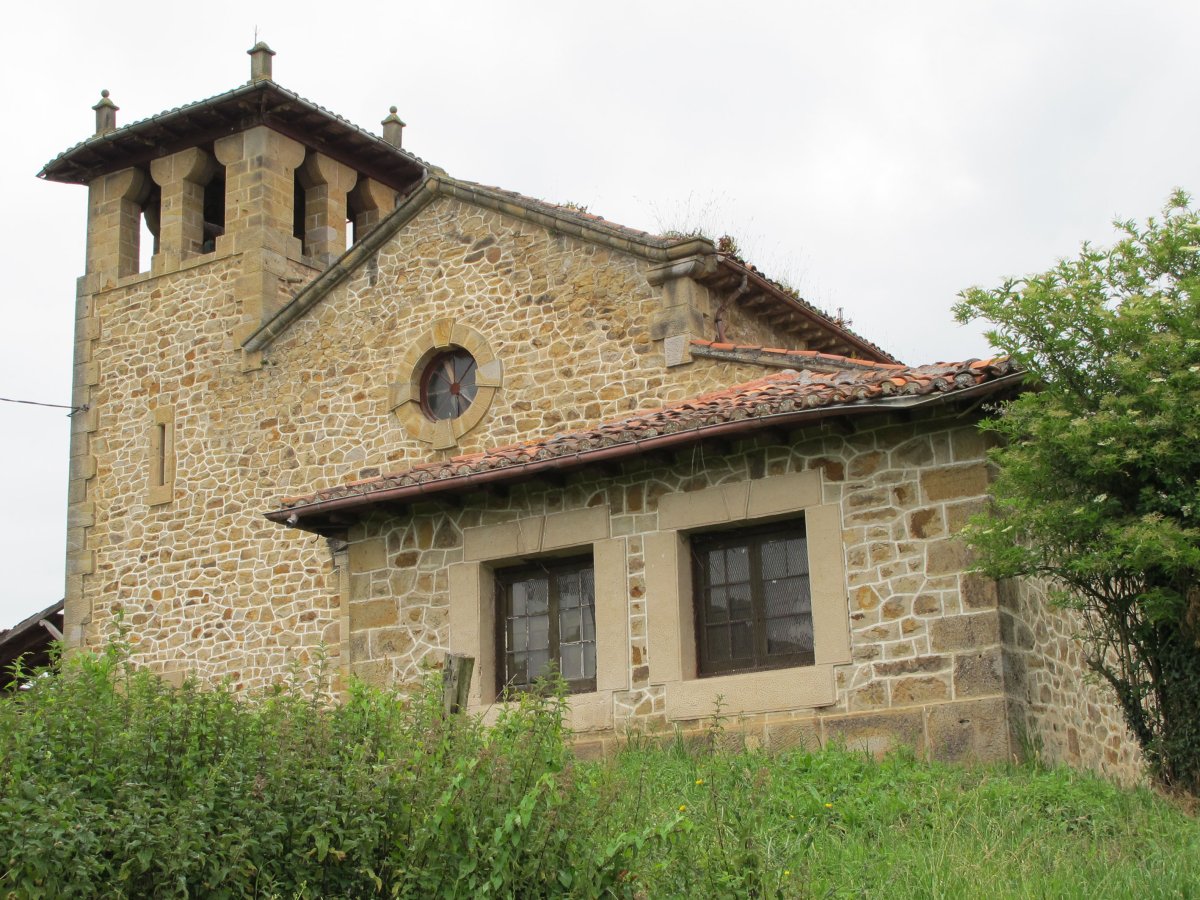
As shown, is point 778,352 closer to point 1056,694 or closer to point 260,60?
point 1056,694

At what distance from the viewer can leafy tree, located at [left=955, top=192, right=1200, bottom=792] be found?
955 cm

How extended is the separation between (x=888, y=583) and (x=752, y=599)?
1.20 meters

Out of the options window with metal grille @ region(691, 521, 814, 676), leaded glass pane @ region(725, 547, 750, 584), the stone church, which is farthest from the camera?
leaded glass pane @ region(725, 547, 750, 584)

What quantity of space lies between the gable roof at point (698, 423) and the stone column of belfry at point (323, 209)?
8075mm

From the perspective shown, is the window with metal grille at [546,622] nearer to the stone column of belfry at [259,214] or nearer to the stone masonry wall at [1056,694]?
the stone masonry wall at [1056,694]

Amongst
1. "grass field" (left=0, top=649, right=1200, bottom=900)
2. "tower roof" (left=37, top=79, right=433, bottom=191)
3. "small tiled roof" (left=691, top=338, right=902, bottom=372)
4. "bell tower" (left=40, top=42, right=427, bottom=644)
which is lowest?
"grass field" (left=0, top=649, right=1200, bottom=900)

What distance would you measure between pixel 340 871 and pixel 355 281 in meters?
11.6

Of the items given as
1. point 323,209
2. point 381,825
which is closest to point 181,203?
point 323,209

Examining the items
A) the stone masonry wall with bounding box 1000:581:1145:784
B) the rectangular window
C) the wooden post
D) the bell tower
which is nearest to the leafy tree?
the stone masonry wall with bounding box 1000:581:1145:784

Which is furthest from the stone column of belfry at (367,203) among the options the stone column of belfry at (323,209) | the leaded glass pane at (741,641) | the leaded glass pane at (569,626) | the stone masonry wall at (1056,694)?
the stone masonry wall at (1056,694)

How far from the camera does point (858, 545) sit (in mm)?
11008

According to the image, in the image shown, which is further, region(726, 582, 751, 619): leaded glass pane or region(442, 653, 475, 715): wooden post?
region(726, 582, 751, 619): leaded glass pane

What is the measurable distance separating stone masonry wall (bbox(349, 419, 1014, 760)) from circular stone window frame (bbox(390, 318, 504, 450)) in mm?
3868

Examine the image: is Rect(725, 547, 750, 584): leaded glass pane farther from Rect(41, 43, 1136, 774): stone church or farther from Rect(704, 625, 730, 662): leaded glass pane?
Rect(704, 625, 730, 662): leaded glass pane
